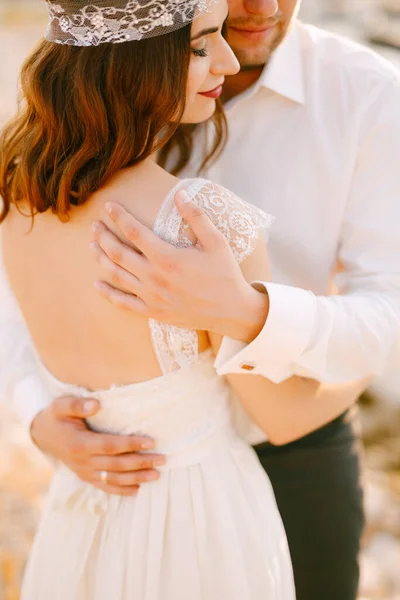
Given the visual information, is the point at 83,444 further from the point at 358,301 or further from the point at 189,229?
the point at 358,301

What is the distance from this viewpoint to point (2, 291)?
6.02ft

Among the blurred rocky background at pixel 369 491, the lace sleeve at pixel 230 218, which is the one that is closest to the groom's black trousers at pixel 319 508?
the blurred rocky background at pixel 369 491

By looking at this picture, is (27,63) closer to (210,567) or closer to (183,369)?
(183,369)

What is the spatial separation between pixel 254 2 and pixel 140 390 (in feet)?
3.33

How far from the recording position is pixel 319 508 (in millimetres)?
1963

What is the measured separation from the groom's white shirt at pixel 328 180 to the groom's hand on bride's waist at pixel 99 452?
21cm

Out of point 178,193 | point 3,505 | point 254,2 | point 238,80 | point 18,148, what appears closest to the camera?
point 178,193

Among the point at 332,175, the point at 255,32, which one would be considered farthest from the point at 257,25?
the point at 332,175

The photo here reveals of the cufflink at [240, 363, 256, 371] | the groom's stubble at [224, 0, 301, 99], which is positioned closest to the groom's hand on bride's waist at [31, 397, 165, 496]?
the cufflink at [240, 363, 256, 371]

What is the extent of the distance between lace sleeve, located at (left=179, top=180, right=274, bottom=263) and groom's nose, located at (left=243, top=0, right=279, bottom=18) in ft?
2.02

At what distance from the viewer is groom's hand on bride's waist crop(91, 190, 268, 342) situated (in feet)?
4.27

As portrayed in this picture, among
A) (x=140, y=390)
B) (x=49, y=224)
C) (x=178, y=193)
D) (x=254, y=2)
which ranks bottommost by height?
(x=140, y=390)

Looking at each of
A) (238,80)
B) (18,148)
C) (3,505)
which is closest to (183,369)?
(18,148)

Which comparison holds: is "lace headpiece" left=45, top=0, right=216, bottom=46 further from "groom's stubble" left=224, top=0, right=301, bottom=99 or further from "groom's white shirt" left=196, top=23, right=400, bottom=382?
"groom's white shirt" left=196, top=23, right=400, bottom=382
